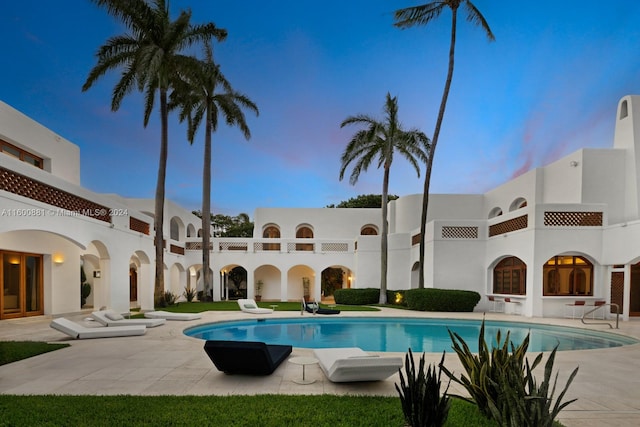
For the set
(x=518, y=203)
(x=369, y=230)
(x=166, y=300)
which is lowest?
(x=166, y=300)

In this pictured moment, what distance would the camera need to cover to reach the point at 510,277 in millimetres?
16656

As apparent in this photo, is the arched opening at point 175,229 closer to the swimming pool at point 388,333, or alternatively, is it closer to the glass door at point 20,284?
the glass door at point 20,284

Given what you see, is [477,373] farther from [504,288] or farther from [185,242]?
[185,242]

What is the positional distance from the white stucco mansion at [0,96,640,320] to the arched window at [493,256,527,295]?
45mm

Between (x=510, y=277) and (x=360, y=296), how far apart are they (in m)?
7.56

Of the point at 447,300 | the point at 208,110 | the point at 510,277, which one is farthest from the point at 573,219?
the point at 208,110

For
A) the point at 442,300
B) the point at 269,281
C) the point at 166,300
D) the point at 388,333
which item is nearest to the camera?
the point at 388,333

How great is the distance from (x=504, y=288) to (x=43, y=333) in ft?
56.4

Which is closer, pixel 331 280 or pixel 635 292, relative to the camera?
pixel 635 292

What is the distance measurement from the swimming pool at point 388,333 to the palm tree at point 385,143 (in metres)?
6.60

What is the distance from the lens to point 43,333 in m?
9.96

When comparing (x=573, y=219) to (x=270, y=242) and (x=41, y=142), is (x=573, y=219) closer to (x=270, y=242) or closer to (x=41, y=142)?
(x=270, y=242)

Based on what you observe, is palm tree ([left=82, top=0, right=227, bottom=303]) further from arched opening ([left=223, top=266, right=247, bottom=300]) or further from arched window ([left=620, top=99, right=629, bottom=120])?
arched window ([left=620, top=99, right=629, bottom=120])

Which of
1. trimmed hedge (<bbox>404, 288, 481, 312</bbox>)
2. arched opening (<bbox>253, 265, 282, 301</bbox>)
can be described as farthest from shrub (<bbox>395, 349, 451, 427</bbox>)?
arched opening (<bbox>253, 265, 282, 301</bbox>)
